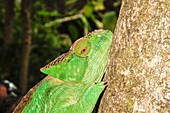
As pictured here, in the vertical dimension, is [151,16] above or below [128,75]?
above

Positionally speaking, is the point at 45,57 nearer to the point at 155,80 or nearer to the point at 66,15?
the point at 66,15

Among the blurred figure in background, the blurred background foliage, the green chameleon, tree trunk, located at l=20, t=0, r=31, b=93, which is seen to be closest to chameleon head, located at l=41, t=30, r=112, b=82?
the green chameleon

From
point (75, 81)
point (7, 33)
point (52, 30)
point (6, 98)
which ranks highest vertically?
point (75, 81)

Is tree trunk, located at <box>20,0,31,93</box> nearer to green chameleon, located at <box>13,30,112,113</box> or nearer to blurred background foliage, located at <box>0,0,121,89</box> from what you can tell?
blurred background foliage, located at <box>0,0,121,89</box>

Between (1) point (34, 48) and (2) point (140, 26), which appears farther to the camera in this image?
(1) point (34, 48)

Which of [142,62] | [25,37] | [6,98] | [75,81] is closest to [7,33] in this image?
[25,37]

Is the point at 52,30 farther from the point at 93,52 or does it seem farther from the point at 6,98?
the point at 93,52

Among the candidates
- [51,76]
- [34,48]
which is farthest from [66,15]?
[51,76]

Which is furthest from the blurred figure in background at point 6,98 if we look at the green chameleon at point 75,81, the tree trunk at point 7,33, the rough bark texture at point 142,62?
the rough bark texture at point 142,62
